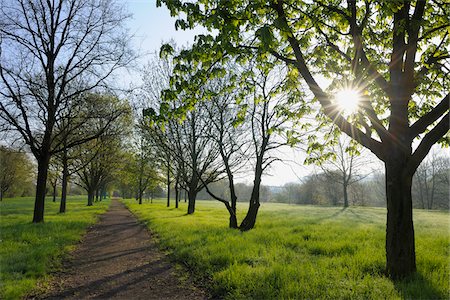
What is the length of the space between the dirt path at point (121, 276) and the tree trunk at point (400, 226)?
392 centimetres

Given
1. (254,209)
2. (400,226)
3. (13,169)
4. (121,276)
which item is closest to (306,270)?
(400,226)

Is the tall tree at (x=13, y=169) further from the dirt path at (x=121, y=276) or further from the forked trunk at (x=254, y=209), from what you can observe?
the forked trunk at (x=254, y=209)

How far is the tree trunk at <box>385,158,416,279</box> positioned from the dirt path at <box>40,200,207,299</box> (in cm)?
392

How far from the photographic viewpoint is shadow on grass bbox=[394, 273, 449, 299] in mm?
4559

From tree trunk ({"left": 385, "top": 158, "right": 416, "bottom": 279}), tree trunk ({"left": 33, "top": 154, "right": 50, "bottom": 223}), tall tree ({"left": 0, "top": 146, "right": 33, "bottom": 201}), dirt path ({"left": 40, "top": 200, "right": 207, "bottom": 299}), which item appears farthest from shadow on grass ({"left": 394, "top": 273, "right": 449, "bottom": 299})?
tall tree ({"left": 0, "top": 146, "right": 33, "bottom": 201})

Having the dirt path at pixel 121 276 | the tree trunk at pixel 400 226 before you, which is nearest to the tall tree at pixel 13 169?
the dirt path at pixel 121 276

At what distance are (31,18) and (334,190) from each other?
7337 cm

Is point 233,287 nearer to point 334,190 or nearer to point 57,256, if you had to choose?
point 57,256

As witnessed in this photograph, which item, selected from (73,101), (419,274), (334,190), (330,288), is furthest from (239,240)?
(334,190)

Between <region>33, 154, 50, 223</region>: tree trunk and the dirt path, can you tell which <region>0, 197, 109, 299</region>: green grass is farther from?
<region>33, 154, 50, 223</region>: tree trunk

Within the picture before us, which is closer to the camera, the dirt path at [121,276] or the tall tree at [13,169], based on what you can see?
the dirt path at [121,276]

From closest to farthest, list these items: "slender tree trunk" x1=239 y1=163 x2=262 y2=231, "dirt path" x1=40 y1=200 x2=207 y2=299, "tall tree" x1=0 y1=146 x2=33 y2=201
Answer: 1. "dirt path" x1=40 y1=200 x2=207 y2=299
2. "slender tree trunk" x1=239 y1=163 x2=262 y2=231
3. "tall tree" x1=0 y1=146 x2=33 y2=201

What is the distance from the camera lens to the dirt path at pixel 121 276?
5516 millimetres

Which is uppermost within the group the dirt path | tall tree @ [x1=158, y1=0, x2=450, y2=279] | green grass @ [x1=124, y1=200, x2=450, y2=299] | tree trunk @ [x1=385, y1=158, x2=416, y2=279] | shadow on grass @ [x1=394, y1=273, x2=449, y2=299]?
tall tree @ [x1=158, y1=0, x2=450, y2=279]
